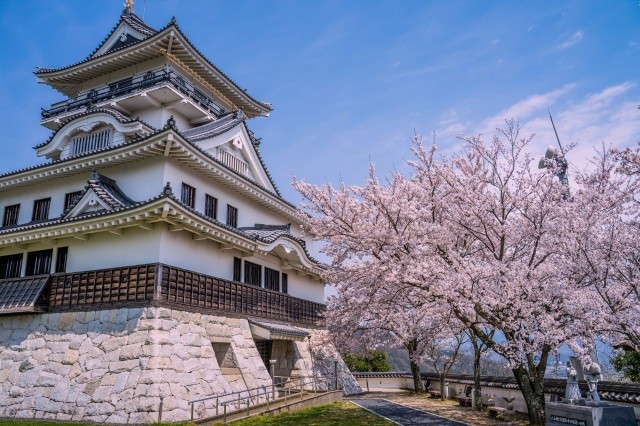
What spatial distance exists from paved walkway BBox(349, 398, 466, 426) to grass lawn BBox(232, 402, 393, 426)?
641 millimetres

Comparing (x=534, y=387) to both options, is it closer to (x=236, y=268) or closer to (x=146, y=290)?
(x=236, y=268)

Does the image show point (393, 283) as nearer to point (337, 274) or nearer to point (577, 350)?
point (337, 274)

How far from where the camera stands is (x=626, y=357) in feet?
57.2

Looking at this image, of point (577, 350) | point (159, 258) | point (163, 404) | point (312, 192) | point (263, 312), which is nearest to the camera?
point (577, 350)

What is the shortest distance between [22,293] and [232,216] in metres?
8.09

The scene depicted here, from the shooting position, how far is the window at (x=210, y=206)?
1822 centimetres

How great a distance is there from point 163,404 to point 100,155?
31.0ft

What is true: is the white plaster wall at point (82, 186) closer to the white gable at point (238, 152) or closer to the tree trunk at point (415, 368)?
the white gable at point (238, 152)

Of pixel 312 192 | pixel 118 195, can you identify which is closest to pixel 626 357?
pixel 312 192

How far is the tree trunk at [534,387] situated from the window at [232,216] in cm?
1226

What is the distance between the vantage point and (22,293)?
50.8ft

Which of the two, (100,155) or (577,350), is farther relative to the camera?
(100,155)

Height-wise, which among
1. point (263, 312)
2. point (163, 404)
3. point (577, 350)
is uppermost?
point (263, 312)

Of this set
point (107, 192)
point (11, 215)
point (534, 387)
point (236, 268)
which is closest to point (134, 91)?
point (107, 192)
